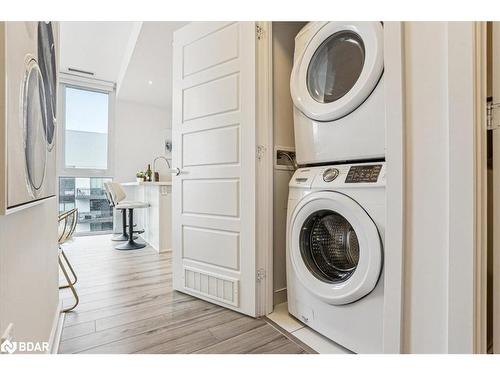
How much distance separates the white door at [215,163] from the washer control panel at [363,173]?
1.93 ft

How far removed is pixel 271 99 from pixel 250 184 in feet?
1.85

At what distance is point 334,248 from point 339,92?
833mm

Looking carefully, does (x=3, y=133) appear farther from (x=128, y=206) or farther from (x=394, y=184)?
(x=128, y=206)

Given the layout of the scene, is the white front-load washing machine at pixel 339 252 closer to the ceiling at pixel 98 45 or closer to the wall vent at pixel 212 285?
the wall vent at pixel 212 285

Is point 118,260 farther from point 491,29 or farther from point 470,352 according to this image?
point 491,29

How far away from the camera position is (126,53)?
3385mm

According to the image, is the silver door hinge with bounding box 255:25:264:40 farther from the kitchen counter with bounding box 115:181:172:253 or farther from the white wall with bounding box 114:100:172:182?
the white wall with bounding box 114:100:172:182

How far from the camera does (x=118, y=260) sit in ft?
9.29

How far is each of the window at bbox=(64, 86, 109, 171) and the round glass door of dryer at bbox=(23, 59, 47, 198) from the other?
4.11m

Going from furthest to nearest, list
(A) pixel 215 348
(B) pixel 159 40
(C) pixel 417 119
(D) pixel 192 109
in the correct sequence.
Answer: (B) pixel 159 40, (D) pixel 192 109, (A) pixel 215 348, (C) pixel 417 119

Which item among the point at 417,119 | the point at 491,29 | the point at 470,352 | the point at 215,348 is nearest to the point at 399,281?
the point at 470,352

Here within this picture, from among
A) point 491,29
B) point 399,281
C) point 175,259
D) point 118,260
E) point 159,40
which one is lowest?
point 118,260

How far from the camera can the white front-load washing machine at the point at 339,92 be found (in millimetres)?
1159

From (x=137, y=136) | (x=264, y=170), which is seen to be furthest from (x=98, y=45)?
(x=264, y=170)
